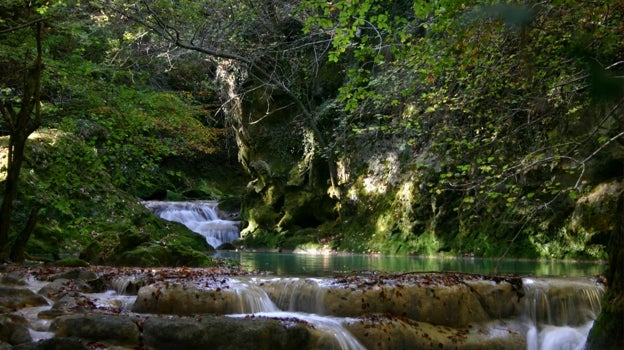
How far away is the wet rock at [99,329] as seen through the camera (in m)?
5.75

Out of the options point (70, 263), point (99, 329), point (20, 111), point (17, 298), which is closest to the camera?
point (99, 329)

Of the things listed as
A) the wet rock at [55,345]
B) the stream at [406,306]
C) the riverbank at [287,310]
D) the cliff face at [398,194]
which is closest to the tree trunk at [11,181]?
the riverbank at [287,310]

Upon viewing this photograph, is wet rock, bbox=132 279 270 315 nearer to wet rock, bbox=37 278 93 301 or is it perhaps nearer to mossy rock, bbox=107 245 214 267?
wet rock, bbox=37 278 93 301

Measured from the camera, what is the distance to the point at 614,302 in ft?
18.5

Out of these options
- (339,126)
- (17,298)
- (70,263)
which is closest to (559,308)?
(17,298)

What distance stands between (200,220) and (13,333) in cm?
2027

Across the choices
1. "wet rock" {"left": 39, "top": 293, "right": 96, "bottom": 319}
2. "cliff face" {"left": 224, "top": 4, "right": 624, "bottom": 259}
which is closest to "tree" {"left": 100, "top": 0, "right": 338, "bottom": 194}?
"cliff face" {"left": 224, "top": 4, "right": 624, "bottom": 259}

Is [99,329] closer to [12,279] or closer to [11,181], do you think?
[12,279]

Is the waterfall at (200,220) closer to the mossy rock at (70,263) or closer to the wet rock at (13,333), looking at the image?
the mossy rock at (70,263)

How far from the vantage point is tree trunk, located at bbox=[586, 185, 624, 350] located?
5.52m

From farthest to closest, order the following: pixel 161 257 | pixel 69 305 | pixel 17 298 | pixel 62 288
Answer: pixel 161 257 < pixel 62 288 < pixel 69 305 < pixel 17 298

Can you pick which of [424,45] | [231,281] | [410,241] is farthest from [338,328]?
[410,241]

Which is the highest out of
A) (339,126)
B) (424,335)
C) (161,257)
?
(339,126)

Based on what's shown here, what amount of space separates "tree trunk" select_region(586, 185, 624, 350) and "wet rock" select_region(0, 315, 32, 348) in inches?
245
